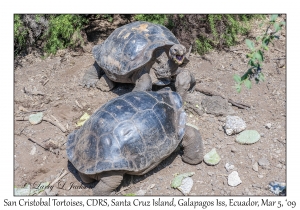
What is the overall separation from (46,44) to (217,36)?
370 cm

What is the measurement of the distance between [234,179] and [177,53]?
7.35 ft

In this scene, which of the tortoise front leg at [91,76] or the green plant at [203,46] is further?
the green plant at [203,46]

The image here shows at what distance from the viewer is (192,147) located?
185 inches

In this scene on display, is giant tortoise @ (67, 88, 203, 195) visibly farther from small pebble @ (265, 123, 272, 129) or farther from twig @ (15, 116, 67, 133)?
small pebble @ (265, 123, 272, 129)

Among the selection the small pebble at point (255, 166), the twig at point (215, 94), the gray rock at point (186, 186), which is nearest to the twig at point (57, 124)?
the gray rock at point (186, 186)

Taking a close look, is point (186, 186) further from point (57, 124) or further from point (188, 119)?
point (57, 124)

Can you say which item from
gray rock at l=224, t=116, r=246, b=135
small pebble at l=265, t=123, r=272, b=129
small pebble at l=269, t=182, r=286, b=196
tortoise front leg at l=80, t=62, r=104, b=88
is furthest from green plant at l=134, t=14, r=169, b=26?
small pebble at l=269, t=182, r=286, b=196

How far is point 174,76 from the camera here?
20.6 feet

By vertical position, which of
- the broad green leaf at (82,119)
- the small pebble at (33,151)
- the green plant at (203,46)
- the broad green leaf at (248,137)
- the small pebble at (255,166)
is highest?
the green plant at (203,46)

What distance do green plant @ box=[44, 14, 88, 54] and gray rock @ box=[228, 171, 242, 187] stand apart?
4.61 metres

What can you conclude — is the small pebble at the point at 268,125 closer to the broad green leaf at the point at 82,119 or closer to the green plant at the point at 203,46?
the green plant at the point at 203,46

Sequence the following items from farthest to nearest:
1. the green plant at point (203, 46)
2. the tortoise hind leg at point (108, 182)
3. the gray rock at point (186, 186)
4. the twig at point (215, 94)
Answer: the green plant at point (203, 46)
the twig at point (215, 94)
the gray rock at point (186, 186)
the tortoise hind leg at point (108, 182)

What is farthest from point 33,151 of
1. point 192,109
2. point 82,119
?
point 192,109

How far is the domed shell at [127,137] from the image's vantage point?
13.6ft
